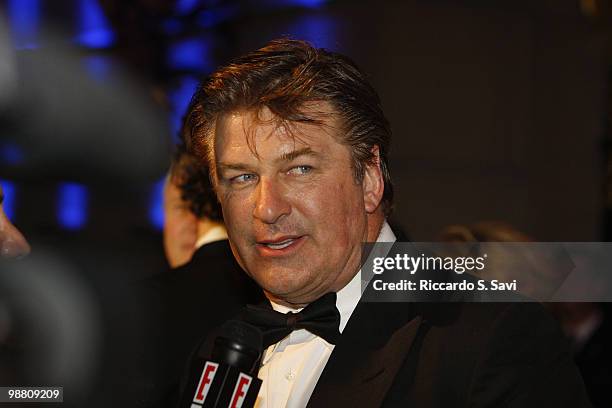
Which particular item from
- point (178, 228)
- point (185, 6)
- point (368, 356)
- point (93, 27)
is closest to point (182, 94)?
point (185, 6)

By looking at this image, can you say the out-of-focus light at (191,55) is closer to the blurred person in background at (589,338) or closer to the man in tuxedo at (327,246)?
the blurred person in background at (589,338)

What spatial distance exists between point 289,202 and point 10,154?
3.89 feet

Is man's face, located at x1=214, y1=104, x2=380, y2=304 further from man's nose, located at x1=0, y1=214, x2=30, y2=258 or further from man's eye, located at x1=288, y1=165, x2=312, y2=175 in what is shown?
man's nose, located at x1=0, y1=214, x2=30, y2=258

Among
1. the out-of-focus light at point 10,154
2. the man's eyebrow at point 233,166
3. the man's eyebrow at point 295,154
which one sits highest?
the man's eyebrow at point 295,154

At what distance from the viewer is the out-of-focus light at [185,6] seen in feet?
10.8

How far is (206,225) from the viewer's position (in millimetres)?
2367

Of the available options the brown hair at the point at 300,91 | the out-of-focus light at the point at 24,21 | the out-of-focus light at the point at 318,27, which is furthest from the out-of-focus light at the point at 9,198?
the out-of-focus light at the point at 318,27

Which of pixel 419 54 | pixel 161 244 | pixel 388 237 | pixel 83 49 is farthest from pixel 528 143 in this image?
pixel 388 237

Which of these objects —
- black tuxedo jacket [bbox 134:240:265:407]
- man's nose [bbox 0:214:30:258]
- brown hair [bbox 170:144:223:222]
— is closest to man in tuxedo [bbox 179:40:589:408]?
black tuxedo jacket [bbox 134:240:265:407]

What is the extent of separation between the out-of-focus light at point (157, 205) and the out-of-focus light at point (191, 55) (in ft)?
1.55

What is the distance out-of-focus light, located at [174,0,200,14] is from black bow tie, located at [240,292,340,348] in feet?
6.11

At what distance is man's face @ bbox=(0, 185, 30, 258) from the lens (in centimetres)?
176

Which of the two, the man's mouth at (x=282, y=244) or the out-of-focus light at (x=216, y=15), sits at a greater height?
the out-of-focus light at (x=216, y=15)

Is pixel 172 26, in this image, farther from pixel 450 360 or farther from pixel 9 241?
pixel 450 360
